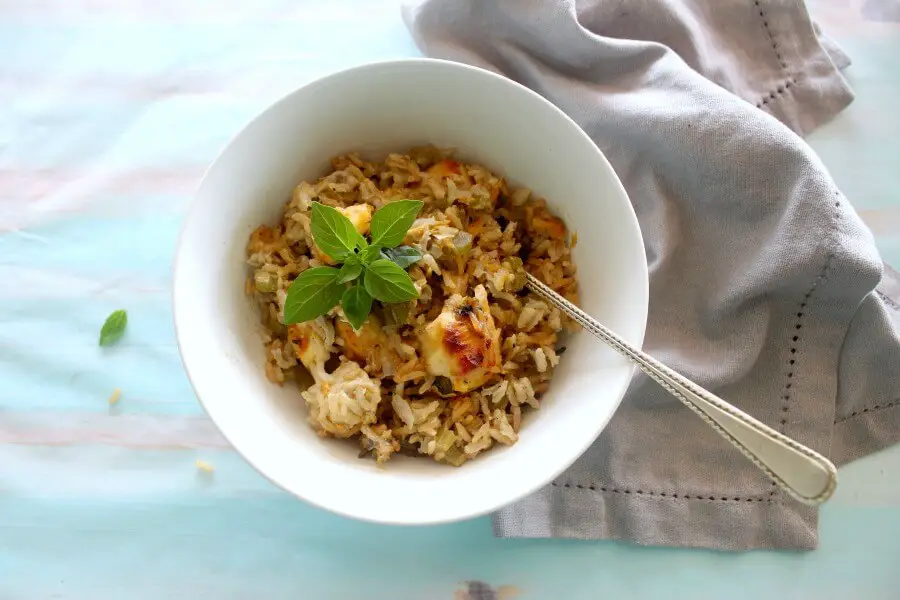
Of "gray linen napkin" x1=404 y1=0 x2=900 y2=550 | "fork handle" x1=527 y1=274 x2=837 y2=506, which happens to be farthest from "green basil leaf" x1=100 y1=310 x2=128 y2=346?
"fork handle" x1=527 y1=274 x2=837 y2=506

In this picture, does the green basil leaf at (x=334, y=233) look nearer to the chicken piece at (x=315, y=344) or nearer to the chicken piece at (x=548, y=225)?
the chicken piece at (x=315, y=344)

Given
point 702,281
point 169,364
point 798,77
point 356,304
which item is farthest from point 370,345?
point 798,77

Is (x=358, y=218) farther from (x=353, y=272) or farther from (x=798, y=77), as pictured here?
(x=798, y=77)

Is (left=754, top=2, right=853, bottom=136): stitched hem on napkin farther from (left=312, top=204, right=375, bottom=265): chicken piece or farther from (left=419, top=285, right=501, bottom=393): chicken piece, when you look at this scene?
(left=312, top=204, right=375, bottom=265): chicken piece

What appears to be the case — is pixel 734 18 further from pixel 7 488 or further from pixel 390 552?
pixel 7 488

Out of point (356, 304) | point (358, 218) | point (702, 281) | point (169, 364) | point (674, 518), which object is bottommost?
point (674, 518)

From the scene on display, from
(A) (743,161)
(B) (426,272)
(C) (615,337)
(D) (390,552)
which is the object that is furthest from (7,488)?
(A) (743,161)

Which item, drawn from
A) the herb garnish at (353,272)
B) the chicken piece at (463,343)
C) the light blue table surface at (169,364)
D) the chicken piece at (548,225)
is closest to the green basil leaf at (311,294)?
the herb garnish at (353,272)
